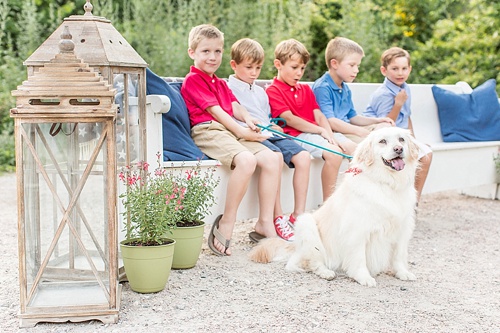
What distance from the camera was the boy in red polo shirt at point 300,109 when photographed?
13.7 feet

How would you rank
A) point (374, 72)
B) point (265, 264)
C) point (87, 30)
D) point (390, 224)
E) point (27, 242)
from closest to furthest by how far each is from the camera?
1. point (27, 242)
2. point (87, 30)
3. point (390, 224)
4. point (265, 264)
5. point (374, 72)

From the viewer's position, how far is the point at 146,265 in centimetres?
291

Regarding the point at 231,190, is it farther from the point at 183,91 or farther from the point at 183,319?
the point at 183,319

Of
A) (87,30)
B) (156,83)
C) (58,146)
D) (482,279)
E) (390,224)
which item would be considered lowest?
(482,279)

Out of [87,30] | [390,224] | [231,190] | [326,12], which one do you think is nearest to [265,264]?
[231,190]

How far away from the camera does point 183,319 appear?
2680 mm

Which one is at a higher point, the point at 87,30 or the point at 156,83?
the point at 87,30

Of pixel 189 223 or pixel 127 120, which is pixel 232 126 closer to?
pixel 189 223

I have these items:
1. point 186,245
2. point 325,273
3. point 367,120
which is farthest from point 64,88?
point 367,120

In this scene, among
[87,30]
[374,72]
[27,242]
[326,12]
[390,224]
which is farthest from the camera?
[326,12]

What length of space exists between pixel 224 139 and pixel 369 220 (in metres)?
0.99

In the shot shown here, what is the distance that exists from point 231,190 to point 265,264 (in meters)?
0.45

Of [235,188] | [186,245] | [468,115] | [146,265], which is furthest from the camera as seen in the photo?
[468,115]

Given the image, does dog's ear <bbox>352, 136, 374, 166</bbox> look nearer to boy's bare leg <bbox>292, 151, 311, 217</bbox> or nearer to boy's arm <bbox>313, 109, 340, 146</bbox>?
boy's bare leg <bbox>292, 151, 311, 217</bbox>
